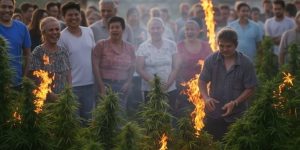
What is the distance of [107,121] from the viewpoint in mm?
6457

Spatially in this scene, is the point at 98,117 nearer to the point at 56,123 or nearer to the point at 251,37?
the point at 56,123

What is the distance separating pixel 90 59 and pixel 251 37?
386cm

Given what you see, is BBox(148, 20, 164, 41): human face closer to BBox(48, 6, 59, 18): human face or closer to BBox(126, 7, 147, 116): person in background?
BBox(126, 7, 147, 116): person in background

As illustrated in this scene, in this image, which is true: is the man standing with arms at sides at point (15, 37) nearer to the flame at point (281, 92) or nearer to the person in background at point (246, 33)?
the flame at point (281, 92)

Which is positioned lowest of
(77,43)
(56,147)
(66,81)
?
(56,147)

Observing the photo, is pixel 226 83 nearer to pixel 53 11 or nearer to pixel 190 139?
pixel 190 139

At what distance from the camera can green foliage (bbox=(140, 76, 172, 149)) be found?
22.0 ft

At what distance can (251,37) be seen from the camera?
11289 mm

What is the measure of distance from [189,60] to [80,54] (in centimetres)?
193

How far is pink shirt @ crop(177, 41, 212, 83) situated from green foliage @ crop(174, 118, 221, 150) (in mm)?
2773

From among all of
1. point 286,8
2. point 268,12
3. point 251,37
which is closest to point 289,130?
point 251,37

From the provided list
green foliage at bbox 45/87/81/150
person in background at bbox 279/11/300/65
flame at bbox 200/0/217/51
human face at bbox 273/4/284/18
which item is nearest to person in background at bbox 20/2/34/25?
flame at bbox 200/0/217/51

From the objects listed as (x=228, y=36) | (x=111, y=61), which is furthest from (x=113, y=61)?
(x=228, y=36)

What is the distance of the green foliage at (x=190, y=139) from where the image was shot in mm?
6734
